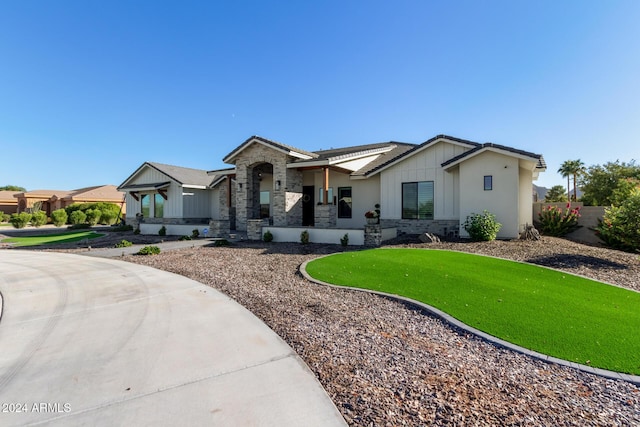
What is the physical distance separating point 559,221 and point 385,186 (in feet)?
30.0

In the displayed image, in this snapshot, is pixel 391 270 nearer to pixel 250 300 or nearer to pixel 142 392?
pixel 250 300

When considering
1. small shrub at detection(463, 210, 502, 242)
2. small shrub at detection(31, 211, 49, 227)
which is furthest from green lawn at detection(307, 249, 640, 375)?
small shrub at detection(31, 211, 49, 227)

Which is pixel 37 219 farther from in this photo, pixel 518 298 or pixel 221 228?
pixel 518 298

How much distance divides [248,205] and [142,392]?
14483mm

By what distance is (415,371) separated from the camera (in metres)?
3.24

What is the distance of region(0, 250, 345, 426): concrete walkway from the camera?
2492 millimetres

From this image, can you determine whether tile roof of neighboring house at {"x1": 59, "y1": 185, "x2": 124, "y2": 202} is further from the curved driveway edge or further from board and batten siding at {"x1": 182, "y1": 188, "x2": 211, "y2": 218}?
the curved driveway edge

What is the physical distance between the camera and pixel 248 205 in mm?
16875

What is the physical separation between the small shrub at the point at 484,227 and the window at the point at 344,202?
685 centimetres

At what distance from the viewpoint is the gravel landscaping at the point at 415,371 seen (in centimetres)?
256

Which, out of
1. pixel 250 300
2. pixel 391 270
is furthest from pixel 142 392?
pixel 391 270

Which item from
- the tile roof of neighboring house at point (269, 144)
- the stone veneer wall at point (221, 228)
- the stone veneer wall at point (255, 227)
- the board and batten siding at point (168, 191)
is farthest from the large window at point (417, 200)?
the board and batten siding at point (168, 191)

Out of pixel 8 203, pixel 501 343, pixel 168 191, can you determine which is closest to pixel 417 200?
pixel 501 343

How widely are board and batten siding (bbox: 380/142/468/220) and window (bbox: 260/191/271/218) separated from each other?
7.86 m
